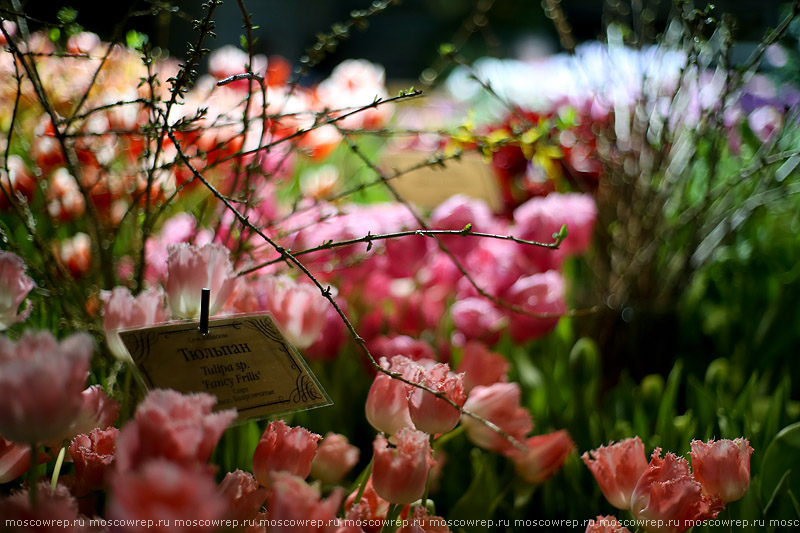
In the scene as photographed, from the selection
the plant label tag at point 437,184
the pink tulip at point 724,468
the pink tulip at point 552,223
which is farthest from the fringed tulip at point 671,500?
the plant label tag at point 437,184

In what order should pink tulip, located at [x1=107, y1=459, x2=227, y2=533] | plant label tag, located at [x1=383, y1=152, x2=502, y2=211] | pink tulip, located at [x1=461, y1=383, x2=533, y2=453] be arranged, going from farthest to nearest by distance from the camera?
1. plant label tag, located at [x1=383, y1=152, x2=502, y2=211]
2. pink tulip, located at [x1=461, y1=383, x2=533, y2=453]
3. pink tulip, located at [x1=107, y1=459, x2=227, y2=533]

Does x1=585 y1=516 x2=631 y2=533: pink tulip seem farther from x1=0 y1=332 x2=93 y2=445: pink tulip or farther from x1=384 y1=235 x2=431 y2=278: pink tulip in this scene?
x1=384 y1=235 x2=431 y2=278: pink tulip

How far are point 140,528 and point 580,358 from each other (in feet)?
2.08

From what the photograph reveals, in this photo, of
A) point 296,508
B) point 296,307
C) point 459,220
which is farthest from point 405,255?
point 296,508

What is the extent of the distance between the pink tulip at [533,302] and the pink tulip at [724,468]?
1.13 feet

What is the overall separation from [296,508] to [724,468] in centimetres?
25

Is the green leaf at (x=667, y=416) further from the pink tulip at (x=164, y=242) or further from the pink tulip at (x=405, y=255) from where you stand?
the pink tulip at (x=164, y=242)

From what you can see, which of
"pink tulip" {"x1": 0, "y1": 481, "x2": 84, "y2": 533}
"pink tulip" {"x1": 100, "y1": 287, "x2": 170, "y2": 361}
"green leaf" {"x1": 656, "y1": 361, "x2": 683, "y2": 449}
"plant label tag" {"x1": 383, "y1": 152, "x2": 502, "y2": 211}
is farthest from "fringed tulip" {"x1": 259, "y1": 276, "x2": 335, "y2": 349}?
"plant label tag" {"x1": 383, "y1": 152, "x2": 502, "y2": 211}

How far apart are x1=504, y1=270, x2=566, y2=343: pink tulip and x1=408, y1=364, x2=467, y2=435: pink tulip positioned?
35 centimetres

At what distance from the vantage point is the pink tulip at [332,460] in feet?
1.62

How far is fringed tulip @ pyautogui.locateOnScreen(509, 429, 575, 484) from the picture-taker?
55 centimetres

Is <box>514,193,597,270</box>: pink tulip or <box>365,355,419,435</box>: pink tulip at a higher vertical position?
<box>514,193,597,270</box>: pink tulip

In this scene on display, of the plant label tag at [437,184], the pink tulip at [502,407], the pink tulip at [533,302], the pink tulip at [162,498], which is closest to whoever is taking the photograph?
the pink tulip at [162,498]

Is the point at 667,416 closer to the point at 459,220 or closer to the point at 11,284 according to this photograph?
the point at 459,220
